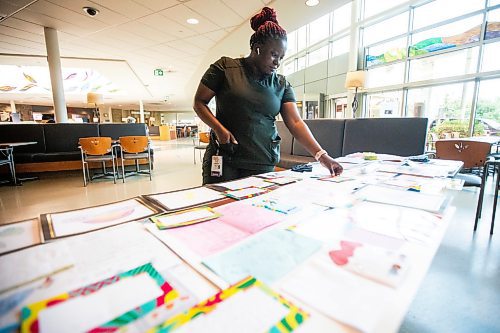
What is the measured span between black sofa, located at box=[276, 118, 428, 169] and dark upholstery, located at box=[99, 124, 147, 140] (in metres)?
3.71

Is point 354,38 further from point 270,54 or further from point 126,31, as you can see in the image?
point 270,54

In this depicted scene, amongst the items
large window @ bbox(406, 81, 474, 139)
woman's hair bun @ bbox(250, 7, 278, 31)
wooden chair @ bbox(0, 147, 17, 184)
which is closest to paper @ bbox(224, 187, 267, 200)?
woman's hair bun @ bbox(250, 7, 278, 31)

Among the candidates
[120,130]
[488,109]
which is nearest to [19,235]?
[120,130]

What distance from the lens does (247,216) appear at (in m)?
0.69

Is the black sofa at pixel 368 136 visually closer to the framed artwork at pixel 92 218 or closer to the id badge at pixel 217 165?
the id badge at pixel 217 165

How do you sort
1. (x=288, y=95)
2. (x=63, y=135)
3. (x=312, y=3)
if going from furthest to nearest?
(x=63, y=135) < (x=312, y=3) < (x=288, y=95)

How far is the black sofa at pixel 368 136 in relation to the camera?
2.74 meters

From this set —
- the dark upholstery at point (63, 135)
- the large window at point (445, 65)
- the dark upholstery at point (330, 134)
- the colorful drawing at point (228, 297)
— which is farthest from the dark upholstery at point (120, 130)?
the large window at point (445, 65)

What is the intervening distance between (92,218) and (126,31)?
566 cm

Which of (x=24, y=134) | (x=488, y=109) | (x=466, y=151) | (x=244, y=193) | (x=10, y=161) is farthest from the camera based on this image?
(x=488, y=109)

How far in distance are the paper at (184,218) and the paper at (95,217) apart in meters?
0.07

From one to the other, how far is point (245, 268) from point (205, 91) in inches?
39.7

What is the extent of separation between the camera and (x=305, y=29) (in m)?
9.54

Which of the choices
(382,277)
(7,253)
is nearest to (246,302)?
(382,277)
